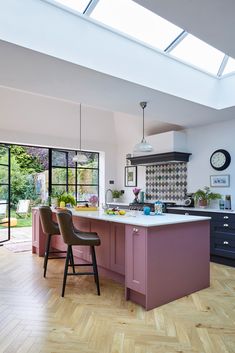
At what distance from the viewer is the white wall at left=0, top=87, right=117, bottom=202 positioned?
569cm

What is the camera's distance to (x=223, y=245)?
15.3 ft

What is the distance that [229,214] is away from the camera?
457 centimetres

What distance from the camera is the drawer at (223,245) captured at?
4527 millimetres

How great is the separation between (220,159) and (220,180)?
40 centimetres

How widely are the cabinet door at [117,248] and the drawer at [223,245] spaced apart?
6.65ft

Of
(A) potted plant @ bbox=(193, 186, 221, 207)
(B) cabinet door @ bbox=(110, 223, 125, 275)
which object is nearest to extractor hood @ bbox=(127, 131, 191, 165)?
(A) potted plant @ bbox=(193, 186, 221, 207)

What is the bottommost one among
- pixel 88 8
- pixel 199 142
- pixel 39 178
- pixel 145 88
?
pixel 39 178

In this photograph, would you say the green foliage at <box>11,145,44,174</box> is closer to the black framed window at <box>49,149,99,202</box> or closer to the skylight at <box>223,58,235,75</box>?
the black framed window at <box>49,149,99,202</box>

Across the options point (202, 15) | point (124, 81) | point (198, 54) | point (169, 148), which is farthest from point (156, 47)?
point (169, 148)

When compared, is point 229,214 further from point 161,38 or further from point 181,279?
point 161,38

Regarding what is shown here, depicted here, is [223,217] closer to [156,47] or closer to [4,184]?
[156,47]

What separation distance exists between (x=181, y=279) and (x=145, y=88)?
2.38 metres

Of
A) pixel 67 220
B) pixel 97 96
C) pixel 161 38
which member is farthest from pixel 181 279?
pixel 161 38

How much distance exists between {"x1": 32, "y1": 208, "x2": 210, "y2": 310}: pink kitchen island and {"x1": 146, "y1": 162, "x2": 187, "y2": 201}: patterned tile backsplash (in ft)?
8.57
